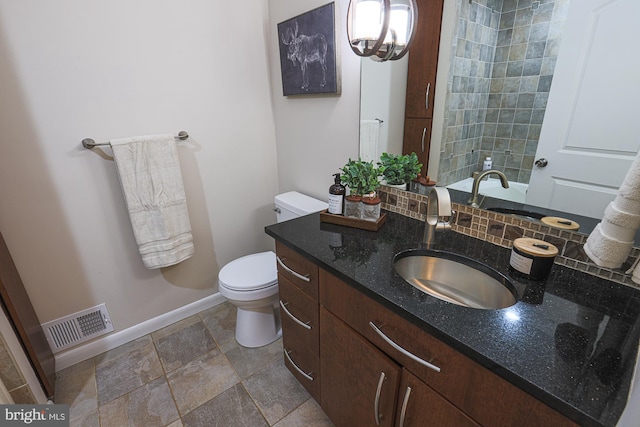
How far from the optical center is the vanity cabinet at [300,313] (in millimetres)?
1176

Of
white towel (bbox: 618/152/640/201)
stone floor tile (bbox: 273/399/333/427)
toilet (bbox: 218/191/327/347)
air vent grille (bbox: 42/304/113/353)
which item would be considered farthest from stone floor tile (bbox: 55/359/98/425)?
white towel (bbox: 618/152/640/201)

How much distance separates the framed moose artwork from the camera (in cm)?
147

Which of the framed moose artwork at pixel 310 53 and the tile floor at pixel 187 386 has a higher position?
the framed moose artwork at pixel 310 53

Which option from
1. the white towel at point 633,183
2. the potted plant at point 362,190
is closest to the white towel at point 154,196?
the potted plant at point 362,190

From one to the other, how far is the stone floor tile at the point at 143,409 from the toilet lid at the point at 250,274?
61cm

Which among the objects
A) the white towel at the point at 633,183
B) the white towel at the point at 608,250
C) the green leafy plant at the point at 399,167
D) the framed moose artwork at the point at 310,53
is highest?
the framed moose artwork at the point at 310,53

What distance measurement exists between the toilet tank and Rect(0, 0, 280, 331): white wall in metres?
0.34

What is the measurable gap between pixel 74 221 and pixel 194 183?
615mm

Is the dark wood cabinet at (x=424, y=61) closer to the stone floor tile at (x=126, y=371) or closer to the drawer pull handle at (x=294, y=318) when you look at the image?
the drawer pull handle at (x=294, y=318)

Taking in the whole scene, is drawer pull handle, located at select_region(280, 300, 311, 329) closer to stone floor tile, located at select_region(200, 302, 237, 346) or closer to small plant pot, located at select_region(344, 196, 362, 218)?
small plant pot, located at select_region(344, 196, 362, 218)

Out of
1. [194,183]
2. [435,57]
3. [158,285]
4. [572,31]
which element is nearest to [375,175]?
[435,57]

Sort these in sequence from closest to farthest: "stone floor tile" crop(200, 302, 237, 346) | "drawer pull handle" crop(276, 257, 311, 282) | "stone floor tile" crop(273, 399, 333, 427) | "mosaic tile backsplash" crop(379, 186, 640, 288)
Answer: "mosaic tile backsplash" crop(379, 186, 640, 288) → "drawer pull handle" crop(276, 257, 311, 282) → "stone floor tile" crop(273, 399, 333, 427) → "stone floor tile" crop(200, 302, 237, 346)

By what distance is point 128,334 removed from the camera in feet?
6.06

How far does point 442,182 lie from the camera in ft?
4.22
